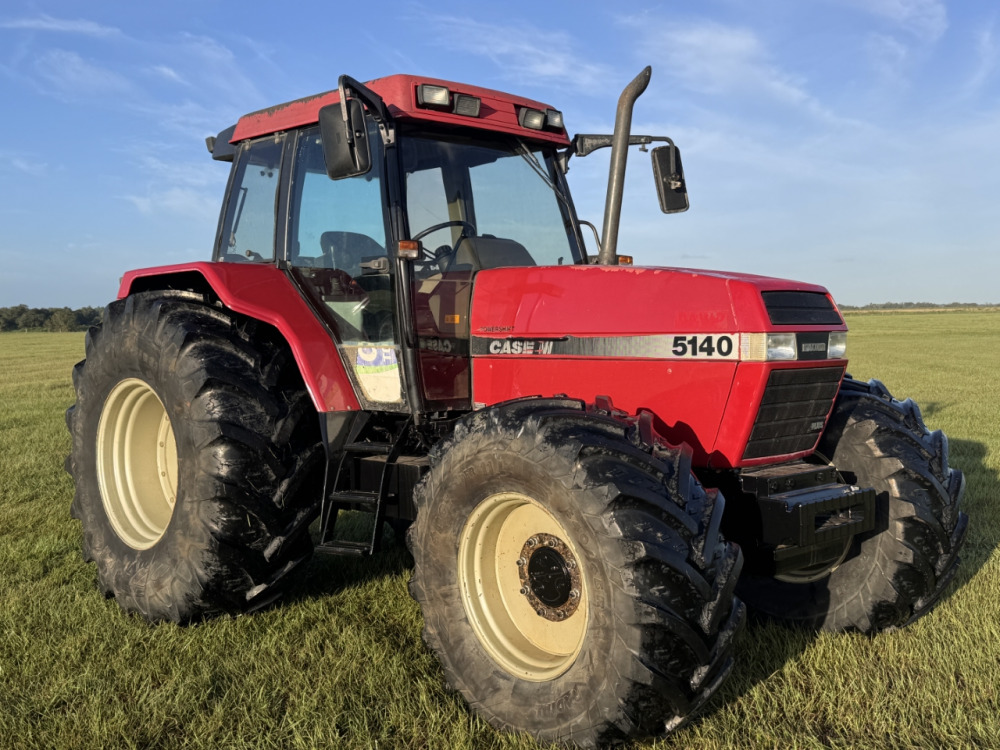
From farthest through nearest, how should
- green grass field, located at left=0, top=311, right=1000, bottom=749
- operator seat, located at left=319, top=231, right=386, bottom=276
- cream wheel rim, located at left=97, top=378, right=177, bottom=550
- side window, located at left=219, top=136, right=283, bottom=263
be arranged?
side window, located at left=219, top=136, right=283, bottom=263 → cream wheel rim, located at left=97, top=378, right=177, bottom=550 → operator seat, located at left=319, top=231, right=386, bottom=276 → green grass field, located at left=0, top=311, right=1000, bottom=749

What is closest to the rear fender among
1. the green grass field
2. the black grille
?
the green grass field

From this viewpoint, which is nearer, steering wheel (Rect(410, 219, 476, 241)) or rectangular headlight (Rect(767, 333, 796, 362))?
rectangular headlight (Rect(767, 333, 796, 362))

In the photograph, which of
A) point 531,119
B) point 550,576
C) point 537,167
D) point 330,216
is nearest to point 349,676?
point 550,576

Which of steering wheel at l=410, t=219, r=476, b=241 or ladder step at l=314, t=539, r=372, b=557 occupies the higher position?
steering wheel at l=410, t=219, r=476, b=241

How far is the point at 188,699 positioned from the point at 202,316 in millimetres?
1866

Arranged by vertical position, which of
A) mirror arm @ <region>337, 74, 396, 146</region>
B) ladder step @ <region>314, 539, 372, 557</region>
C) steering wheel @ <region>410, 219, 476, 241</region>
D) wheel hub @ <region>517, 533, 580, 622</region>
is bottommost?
ladder step @ <region>314, 539, 372, 557</region>

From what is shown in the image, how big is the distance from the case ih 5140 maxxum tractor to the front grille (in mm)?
15

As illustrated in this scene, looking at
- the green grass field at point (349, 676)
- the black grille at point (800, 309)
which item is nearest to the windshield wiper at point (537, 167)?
the black grille at point (800, 309)

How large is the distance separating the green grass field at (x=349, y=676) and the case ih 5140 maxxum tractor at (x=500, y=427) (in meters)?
0.19

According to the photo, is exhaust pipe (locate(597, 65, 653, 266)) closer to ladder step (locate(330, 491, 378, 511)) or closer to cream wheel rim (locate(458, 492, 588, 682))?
cream wheel rim (locate(458, 492, 588, 682))

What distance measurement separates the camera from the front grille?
3441 millimetres

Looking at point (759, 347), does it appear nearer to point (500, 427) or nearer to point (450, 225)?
point (500, 427)

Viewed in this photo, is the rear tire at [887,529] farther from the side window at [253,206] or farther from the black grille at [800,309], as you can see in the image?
the side window at [253,206]

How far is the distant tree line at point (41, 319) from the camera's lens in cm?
4750
